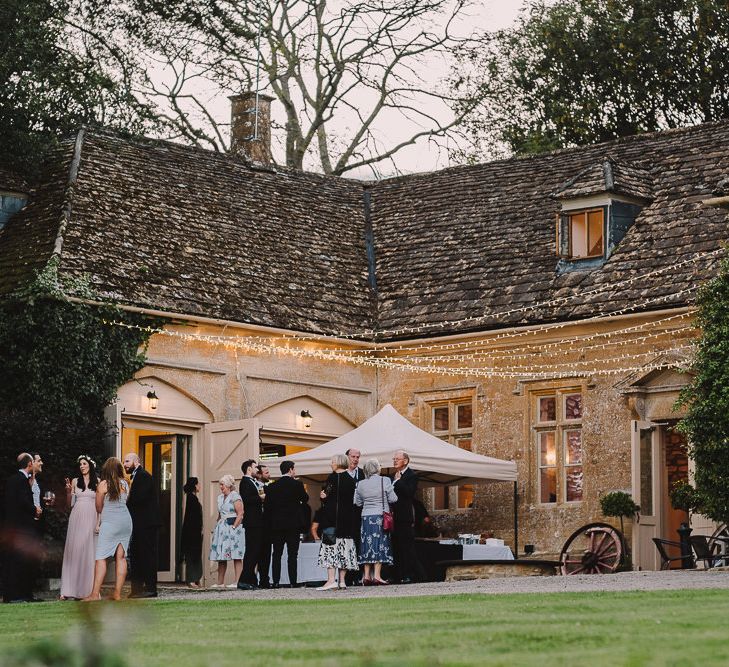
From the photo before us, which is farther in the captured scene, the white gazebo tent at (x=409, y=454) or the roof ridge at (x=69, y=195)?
the roof ridge at (x=69, y=195)

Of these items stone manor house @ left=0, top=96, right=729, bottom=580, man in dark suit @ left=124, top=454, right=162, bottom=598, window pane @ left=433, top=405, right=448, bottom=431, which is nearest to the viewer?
man in dark suit @ left=124, top=454, right=162, bottom=598

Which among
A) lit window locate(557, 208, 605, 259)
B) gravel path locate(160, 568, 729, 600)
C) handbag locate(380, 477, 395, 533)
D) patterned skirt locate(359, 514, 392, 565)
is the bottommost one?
Answer: gravel path locate(160, 568, 729, 600)

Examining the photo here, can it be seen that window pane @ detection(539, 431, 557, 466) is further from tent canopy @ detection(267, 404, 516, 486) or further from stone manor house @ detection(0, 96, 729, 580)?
tent canopy @ detection(267, 404, 516, 486)

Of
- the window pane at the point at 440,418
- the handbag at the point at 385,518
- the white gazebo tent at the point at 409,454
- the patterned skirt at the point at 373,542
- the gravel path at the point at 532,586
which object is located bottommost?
the gravel path at the point at 532,586

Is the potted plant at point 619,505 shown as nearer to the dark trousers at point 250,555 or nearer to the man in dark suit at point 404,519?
the man in dark suit at point 404,519

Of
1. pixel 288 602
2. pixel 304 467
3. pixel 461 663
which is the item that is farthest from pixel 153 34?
pixel 461 663

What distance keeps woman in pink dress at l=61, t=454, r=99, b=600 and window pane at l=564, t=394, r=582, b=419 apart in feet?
26.4

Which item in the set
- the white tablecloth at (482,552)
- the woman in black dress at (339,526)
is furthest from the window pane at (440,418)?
the woman in black dress at (339,526)

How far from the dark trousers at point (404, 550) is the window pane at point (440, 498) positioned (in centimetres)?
614

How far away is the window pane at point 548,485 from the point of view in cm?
2286

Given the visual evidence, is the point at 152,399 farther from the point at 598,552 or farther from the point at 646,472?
the point at 646,472

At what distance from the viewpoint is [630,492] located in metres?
21.7

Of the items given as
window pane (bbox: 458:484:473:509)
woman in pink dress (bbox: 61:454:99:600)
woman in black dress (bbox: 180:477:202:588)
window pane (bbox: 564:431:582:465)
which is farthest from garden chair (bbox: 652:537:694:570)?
woman in pink dress (bbox: 61:454:99:600)

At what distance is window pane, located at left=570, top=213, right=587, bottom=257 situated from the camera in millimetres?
23453
